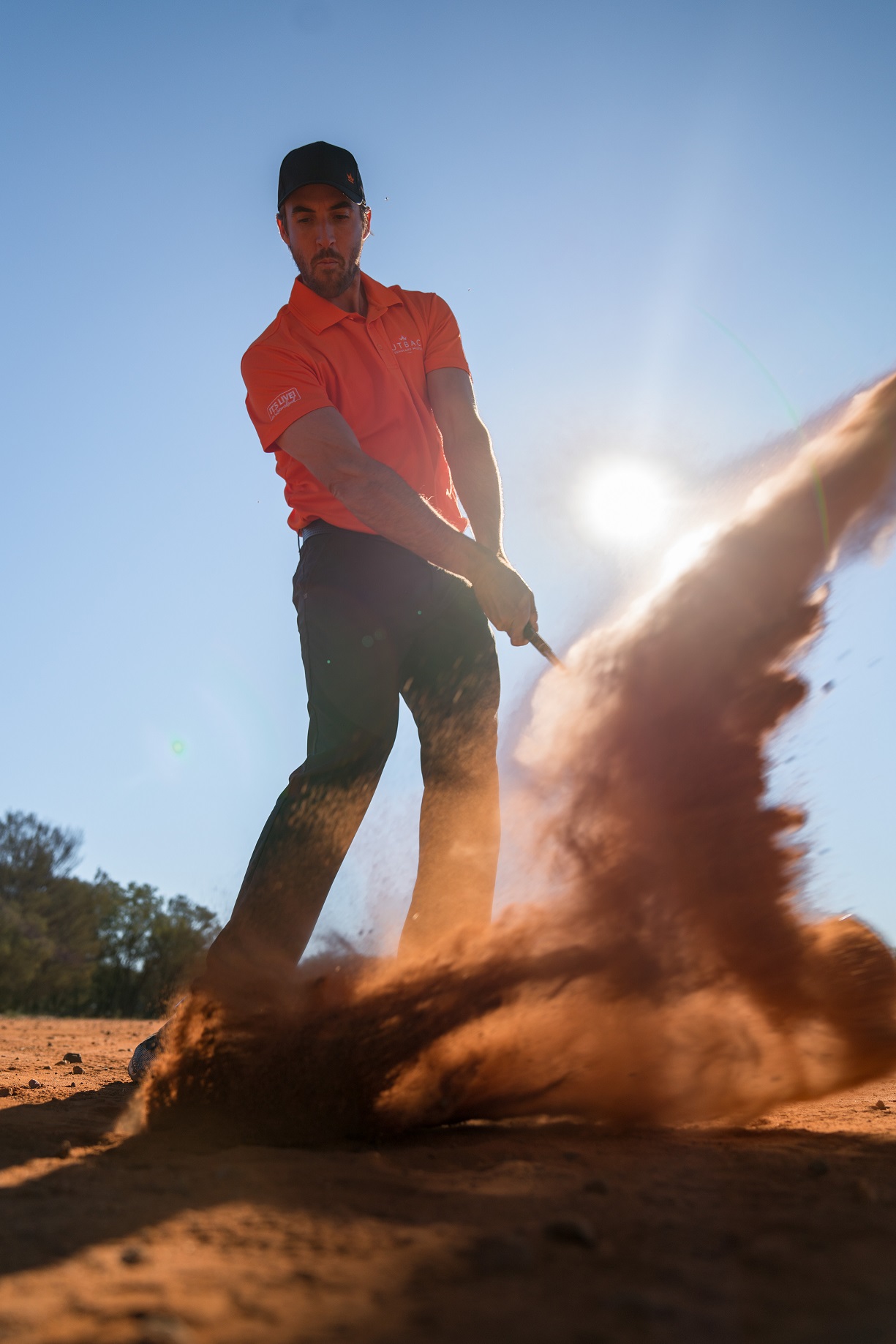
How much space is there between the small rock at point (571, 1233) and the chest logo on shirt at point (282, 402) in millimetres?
2393

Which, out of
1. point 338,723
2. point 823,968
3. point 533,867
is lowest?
point 823,968

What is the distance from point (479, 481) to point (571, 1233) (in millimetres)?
2559

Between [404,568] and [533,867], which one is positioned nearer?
[533,867]

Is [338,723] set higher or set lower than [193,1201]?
higher

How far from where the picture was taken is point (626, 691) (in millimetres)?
2664

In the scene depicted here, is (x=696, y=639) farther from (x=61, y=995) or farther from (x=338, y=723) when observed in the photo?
(x=61, y=995)

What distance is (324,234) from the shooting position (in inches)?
132

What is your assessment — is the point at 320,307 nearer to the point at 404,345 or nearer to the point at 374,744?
the point at 404,345

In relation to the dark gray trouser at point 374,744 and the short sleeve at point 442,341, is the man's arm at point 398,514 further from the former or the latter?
the short sleeve at point 442,341

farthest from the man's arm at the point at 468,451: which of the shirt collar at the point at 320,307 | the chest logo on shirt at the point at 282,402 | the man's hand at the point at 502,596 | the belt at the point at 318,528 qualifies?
the chest logo on shirt at the point at 282,402

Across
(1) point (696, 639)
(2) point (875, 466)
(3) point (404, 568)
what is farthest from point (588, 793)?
(2) point (875, 466)

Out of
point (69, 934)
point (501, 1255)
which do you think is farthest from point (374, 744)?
point (69, 934)

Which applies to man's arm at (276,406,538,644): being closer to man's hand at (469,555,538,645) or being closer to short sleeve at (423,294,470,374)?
man's hand at (469,555,538,645)

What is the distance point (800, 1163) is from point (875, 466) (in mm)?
1828
